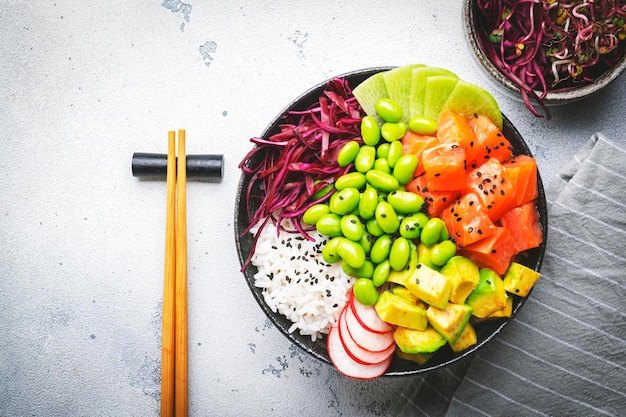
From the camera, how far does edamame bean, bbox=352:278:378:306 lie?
81.0 inches

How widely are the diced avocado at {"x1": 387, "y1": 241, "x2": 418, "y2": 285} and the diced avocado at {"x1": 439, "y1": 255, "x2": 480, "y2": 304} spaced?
0.35 ft

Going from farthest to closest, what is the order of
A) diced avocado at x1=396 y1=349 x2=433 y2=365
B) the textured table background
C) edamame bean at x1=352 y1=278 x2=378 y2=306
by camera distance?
the textured table background → diced avocado at x1=396 y1=349 x2=433 y2=365 → edamame bean at x1=352 y1=278 x2=378 y2=306

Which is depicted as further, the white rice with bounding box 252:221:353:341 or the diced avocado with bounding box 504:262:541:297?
the white rice with bounding box 252:221:353:341

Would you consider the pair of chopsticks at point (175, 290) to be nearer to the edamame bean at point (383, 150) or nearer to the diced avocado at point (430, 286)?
the edamame bean at point (383, 150)

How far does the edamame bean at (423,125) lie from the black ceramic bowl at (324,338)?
280 millimetres

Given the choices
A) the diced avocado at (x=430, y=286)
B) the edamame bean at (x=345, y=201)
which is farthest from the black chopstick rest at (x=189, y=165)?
the diced avocado at (x=430, y=286)

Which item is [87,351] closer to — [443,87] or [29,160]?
[29,160]

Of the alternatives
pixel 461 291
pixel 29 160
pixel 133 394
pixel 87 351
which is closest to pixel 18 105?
pixel 29 160

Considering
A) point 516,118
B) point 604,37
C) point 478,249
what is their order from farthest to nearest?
point 516,118 < point 604,37 < point 478,249

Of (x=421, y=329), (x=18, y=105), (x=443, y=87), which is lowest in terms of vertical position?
(x=421, y=329)

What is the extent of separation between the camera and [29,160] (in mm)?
2682

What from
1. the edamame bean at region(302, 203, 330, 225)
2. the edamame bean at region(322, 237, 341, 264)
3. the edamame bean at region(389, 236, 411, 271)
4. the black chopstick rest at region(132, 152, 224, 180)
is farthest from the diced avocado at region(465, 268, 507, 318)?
the black chopstick rest at region(132, 152, 224, 180)

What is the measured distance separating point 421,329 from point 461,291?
197mm

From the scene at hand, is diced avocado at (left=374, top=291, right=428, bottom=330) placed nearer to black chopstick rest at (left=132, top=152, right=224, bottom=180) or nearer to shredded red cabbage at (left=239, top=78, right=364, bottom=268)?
shredded red cabbage at (left=239, top=78, right=364, bottom=268)
